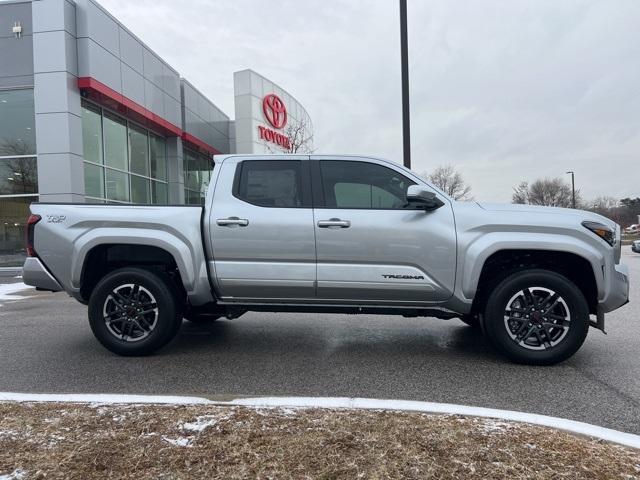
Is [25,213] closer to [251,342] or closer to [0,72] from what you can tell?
[0,72]

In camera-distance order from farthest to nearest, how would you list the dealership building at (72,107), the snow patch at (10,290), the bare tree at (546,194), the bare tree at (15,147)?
the bare tree at (546,194) < the bare tree at (15,147) < the dealership building at (72,107) < the snow patch at (10,290)

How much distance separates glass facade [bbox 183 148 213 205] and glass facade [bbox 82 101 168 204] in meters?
1.88

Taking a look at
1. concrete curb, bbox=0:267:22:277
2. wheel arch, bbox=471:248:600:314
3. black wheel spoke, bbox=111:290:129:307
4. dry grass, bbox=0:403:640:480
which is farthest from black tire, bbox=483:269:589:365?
concrete curb, bbox=0:267:22:277

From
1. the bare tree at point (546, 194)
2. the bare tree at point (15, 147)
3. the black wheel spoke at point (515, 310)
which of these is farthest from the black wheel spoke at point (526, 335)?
the bare tree at point (546, 194)

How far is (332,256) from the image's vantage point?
4605mm

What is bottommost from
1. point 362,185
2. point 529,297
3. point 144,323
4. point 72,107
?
point 144,323

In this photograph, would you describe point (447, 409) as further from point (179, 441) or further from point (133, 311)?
point (133, 311)

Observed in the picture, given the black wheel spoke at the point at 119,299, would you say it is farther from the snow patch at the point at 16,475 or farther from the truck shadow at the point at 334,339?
the snow patch at the point at 16,475

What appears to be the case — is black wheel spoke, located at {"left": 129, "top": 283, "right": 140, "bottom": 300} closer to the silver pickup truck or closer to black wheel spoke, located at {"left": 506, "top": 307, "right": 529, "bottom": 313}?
the silver pickup truck

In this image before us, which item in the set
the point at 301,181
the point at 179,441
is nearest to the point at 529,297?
the point at 301,181

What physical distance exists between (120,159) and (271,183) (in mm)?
15043

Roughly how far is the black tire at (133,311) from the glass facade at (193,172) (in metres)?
18.6

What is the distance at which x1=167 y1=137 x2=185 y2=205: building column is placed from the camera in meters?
21.6

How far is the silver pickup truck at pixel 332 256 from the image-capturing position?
4.43 metres
